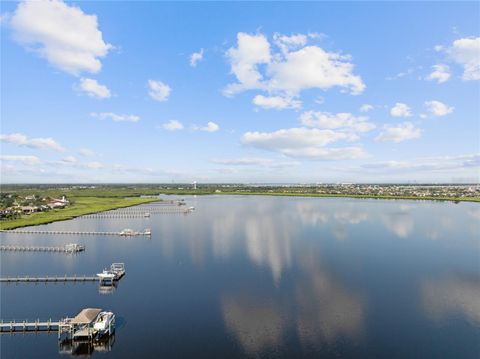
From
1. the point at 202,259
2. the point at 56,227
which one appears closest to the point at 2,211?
the point at 56,227

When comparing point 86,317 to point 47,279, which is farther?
point 47,279

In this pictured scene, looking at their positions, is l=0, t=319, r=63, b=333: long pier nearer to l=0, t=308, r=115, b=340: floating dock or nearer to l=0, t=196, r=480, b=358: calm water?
l=0, t=308, r=115, b=340: floating dock

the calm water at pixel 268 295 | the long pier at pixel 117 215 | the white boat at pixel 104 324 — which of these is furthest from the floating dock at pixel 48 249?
the long pier at pixel 117 215

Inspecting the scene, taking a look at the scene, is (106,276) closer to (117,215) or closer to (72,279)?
(72,279)

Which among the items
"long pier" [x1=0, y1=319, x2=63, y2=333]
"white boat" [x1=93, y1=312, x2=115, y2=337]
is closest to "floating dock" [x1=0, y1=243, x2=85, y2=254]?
"long pier" [x1=0, y1=319, x2=63, y2=333]

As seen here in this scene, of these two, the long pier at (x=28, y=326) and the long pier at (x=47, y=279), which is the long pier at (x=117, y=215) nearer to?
the long pier at (x=47, y=279)

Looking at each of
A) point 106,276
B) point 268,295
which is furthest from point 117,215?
point 268,295

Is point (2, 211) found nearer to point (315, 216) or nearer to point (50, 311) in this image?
point (50, 311)
